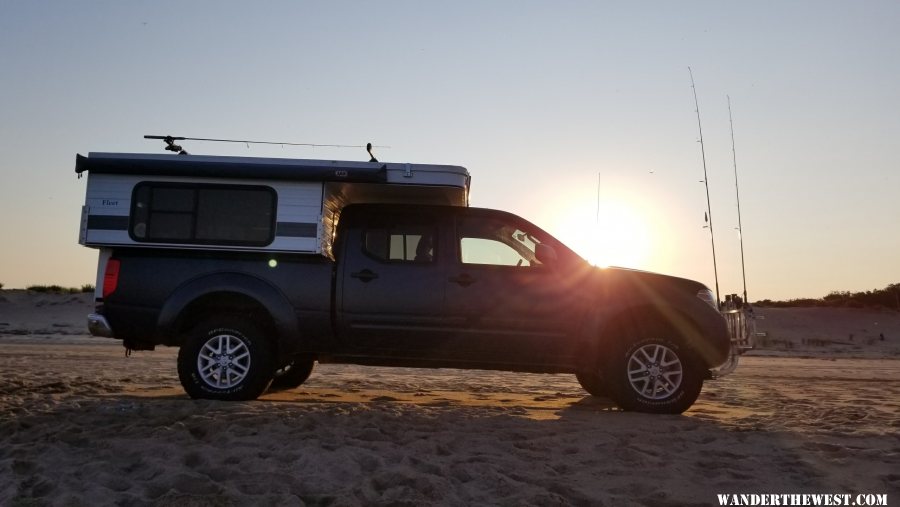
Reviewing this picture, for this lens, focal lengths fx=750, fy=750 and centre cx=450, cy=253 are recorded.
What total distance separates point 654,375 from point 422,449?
286cm

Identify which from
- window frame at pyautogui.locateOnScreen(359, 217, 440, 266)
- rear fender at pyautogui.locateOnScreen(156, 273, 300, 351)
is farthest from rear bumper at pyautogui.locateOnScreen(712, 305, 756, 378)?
rear fender at pyautogui.locateOnScreen(156, 273, 300, 351)

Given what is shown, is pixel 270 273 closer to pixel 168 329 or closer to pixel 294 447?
pixel 168 329

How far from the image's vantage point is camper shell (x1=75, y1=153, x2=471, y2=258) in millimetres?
7043

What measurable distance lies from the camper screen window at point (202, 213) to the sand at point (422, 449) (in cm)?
155

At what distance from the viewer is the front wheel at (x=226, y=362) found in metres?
6.97

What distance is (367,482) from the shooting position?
419 cm

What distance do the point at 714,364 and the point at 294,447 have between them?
4071 millimetres

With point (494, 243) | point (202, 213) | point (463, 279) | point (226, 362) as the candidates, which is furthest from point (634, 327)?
point (202, 213)

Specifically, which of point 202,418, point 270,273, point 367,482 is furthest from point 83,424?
point 367,482

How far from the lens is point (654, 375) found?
6.88 meters

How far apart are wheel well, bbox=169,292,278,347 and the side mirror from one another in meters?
2.57

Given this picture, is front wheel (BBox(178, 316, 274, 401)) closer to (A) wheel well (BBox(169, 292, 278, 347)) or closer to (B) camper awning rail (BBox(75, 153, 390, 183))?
(A) wheel well (BBox(169, 292, 278, 347))

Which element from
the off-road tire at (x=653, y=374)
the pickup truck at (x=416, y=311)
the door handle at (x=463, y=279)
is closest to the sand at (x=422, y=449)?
the off-road tire at (x=653, y=374)

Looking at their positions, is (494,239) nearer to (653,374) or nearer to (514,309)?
(514,309)
